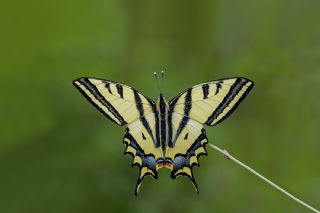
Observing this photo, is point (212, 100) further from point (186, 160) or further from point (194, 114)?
point (186, 160)

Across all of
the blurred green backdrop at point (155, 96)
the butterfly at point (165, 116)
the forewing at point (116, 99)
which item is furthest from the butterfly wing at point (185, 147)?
the blurred green backdrop at point (155, 96)

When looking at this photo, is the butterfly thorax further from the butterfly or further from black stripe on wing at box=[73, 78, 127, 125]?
black stripe on wing at box=[73, 78, 127, 125]

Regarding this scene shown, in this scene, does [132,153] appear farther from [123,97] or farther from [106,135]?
[106,135]

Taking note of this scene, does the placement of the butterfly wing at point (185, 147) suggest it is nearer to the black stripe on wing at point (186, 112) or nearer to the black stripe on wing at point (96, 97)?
the black stripe on wing at point (186, 112)

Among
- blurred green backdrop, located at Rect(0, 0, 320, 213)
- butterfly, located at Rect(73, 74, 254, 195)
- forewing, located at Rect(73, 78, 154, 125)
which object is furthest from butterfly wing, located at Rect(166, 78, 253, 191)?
blurred green backdrop, located at Rect(0, 0, 320, 213)

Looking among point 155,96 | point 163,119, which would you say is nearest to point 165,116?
point 163,119

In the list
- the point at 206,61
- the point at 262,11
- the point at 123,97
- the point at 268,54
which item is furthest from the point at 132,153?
the point at 262,11

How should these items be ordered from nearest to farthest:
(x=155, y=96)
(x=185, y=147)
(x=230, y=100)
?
(x=230, y=100), (x=185, y=147), (x=155, y=96)
